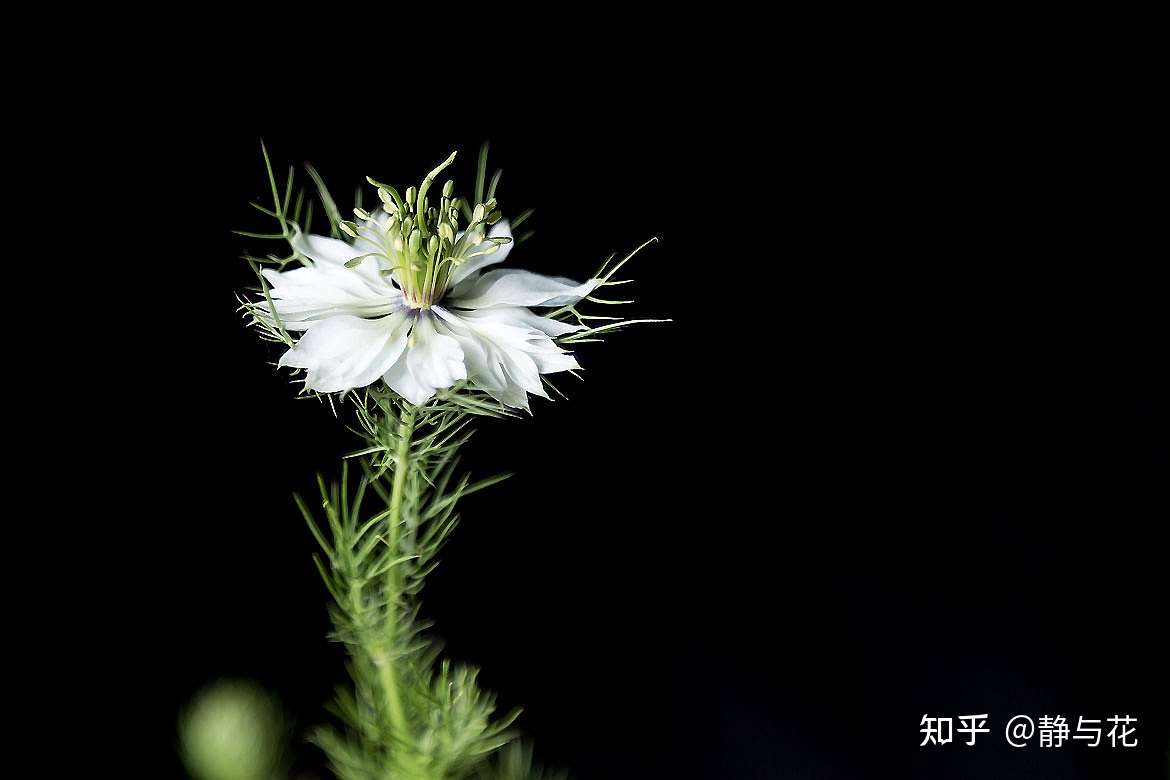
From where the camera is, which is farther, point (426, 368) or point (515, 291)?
point (515, 291)

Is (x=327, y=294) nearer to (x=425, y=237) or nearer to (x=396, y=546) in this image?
(x=425, y=237)

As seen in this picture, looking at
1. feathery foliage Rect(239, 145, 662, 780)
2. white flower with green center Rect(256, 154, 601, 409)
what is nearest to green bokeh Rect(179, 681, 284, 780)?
feathery foliage Rect(239, 145, 662, 780)

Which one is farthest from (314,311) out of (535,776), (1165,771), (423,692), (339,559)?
(1165,771)

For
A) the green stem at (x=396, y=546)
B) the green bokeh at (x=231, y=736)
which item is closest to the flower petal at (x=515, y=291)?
the green stem at (x=396, y=546)

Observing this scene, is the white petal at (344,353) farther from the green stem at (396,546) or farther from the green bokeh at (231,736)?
the green bokeh at (231,736)

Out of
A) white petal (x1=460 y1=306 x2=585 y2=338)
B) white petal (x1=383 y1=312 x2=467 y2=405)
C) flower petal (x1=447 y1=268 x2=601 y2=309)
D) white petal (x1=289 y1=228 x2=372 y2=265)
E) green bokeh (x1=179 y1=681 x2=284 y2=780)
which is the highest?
white petal (x1=289 y1=228 x2=372 y2=265)

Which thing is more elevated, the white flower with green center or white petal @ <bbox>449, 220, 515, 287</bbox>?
white petal @ <bbox>449, 220, 515, 287</bbox>

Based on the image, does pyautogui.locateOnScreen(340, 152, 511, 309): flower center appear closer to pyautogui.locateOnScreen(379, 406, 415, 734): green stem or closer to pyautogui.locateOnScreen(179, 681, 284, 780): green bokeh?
pyautogui.locateOnScreen(379, 406, 415, 734): green stem

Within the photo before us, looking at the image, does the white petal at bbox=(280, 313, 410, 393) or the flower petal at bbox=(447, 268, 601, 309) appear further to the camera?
the flower petal at bbox=(447, 268, 601, 309)

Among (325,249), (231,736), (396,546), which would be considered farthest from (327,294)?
(231,736)
